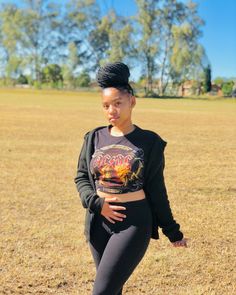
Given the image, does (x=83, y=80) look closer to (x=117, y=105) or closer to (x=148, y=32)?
(x=148, y=32)

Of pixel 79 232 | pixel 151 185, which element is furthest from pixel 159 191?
pixel 79 232

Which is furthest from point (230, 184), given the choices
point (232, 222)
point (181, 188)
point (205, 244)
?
point (205, 244)

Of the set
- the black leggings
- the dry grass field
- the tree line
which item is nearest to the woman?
the black leggings

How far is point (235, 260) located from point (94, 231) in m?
2.60

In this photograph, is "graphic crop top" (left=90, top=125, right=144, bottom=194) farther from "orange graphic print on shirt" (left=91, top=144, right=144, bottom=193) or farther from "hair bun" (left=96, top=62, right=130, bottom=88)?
"hair bun" (left=96, top=62, right=130, bottom=88)

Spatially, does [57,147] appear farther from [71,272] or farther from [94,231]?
[94,231]

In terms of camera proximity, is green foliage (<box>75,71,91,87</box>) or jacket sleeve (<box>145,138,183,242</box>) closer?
jacket sleeve (<box>145,138,183,242</box>)

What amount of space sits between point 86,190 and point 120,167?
0.30m

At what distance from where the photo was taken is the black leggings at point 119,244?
249cm

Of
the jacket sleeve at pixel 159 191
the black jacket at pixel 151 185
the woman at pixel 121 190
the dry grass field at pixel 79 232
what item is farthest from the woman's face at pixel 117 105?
the dry grass field at pixel 79 232

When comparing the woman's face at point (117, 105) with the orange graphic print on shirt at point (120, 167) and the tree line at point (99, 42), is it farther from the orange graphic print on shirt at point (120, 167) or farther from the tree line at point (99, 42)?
the tree line at point (99, 42)

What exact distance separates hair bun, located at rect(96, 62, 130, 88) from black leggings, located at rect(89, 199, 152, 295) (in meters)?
0.70

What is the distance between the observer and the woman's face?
8.43 feet

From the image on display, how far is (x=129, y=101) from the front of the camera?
2615 millimetres
